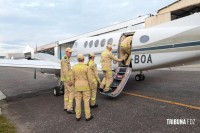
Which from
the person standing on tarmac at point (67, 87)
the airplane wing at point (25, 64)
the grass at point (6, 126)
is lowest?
the grass at point (6, 126)

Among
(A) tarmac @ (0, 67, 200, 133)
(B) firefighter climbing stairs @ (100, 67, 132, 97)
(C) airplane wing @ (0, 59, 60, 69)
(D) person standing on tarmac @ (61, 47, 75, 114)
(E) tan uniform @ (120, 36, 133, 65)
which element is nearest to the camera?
(A) tarmac @ (0, 67, 200, 133)

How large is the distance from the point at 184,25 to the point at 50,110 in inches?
282

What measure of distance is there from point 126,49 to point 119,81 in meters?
2.23

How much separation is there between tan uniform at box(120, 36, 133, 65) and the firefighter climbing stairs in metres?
0.99

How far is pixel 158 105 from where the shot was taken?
7430mm

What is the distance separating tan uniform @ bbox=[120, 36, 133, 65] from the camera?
10.8 metres

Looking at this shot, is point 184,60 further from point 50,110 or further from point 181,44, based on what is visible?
point 50,110

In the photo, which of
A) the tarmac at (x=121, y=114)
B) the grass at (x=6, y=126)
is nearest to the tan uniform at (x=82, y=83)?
the tarmac at (x=121, y=114)

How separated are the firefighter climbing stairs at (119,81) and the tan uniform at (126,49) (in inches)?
39.0

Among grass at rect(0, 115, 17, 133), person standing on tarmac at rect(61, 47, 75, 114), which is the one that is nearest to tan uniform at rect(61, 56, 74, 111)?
person standing on tarmac at rect(61, 47, 75, 114)

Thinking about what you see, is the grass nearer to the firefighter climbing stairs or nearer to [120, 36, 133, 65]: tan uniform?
the firefighter climbing stairs

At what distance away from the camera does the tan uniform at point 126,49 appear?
10766 millimetres

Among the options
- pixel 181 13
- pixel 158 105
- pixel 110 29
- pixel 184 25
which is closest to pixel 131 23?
pixel 110 29

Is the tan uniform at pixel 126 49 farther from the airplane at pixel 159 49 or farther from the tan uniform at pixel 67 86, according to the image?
the tan uniform at pixel 67 86
